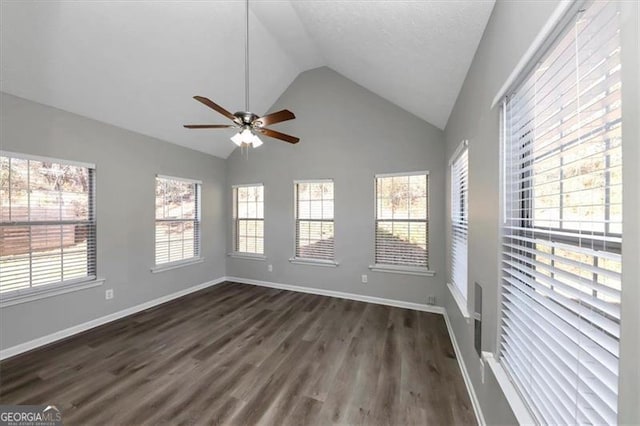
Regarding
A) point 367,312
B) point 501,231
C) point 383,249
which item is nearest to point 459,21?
point 501,231

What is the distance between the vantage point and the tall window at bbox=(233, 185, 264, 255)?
16.6 ft

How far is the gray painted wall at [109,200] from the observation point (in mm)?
2652

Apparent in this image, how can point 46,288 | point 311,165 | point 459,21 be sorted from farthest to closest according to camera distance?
1. point 311,165
2. point 46,288
3. point 459,21

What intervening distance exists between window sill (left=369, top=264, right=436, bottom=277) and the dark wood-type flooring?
0.64 meters

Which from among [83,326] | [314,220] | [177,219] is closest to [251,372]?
[83,326]

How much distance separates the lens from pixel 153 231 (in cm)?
401

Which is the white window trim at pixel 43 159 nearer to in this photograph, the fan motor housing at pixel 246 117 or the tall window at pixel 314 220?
the fan motor housing at pixel 246 117

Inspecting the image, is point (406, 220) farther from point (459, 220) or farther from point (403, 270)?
point (459, 220)

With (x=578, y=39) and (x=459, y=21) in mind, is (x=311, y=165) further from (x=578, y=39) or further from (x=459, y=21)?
(x=578, y=39)

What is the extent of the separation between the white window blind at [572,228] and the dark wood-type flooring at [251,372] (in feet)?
4.02

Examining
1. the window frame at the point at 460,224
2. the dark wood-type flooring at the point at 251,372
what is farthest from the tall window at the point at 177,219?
the window frame at the point at 460,224

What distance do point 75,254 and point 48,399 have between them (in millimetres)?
1778

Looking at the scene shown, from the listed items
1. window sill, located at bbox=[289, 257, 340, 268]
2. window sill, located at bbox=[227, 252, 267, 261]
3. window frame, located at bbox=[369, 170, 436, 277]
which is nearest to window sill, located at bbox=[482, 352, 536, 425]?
window frame, located at bbox=[369, 170, 436, 277]

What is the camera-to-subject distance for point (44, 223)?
113 inches
